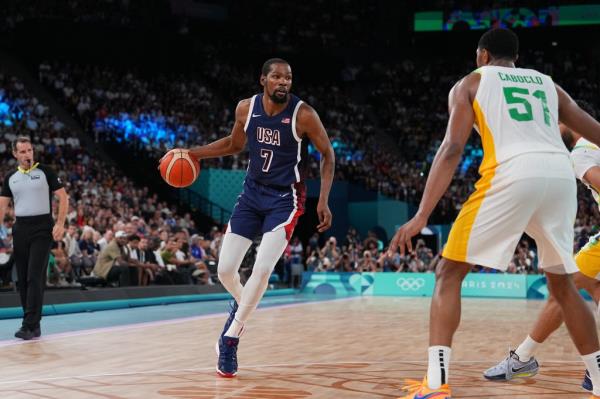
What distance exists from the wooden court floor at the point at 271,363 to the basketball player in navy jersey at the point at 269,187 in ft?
2.06

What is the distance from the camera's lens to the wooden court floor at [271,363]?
→ 452 centimetres

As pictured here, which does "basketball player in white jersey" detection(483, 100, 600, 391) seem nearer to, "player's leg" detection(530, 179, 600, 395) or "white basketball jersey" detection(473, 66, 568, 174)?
"player's leg" detection(530, 179, 600, 395)

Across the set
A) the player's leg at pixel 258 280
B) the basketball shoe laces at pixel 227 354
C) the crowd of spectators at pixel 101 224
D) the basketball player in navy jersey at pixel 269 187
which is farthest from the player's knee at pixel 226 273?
the crowd of spectators at pixel 101 224

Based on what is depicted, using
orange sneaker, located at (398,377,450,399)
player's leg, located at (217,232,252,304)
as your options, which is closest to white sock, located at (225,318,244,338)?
player's leg, located at (217,232,252,304)

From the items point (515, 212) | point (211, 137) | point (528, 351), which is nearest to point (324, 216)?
point (528, 351)

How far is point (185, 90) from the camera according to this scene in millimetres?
26844

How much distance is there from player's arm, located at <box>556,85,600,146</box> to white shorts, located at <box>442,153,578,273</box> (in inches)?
12.8

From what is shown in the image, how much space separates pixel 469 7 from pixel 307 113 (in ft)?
100

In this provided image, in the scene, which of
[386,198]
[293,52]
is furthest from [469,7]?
[386,198]

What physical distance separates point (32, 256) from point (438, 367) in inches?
190

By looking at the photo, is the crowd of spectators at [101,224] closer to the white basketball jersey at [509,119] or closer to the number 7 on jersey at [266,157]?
the number 7 on jersey at [266,157]

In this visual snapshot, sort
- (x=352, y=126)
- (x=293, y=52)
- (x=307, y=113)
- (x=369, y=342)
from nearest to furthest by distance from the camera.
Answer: (x=307, y=113)
(x=369, y=342)
(x=352, y=126)
(x=293, y=52)

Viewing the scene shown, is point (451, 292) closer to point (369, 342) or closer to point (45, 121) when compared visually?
point (369, 342)

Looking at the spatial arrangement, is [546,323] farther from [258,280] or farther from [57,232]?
[57,232]
